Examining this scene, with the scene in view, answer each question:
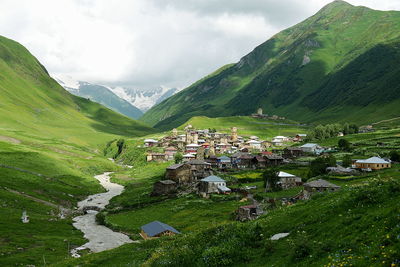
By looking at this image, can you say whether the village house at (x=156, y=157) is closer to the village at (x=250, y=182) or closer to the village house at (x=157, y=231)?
the village at (x=250, y=182)

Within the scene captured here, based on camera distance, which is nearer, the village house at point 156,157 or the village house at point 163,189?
the village house at point 163,189

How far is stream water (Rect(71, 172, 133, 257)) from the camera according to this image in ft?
231

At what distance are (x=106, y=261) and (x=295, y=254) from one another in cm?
3361

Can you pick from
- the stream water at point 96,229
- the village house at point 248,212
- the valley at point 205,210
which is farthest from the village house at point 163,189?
the village house at point 248,212

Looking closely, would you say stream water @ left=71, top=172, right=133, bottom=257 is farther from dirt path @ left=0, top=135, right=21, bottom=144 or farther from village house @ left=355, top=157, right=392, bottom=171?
dirt path @ left=0, top=135, right=21, bottom=144

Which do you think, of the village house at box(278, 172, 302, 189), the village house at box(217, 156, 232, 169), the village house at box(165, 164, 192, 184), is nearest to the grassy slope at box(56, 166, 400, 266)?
the village house at box(278, 172, 302, 189)

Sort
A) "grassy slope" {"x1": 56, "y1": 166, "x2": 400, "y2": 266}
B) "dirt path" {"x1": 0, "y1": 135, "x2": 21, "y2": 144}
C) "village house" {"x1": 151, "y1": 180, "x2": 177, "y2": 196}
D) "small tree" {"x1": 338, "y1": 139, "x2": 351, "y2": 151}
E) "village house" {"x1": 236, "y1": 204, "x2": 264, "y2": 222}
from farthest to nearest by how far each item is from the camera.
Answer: "dirt path" {"x1": 0, "y1": 135, "x2": 21, "y2": 144} → "small tree" {"x1": 338, "y1": 139, "x2": 351, "y2": 151} → "village house" {"x1": 151, "y1": 180, "x2": 177, "y2": 196} → "village house" {"x1": 236, "y1": 204, "x2": 264, "y2": 222} → "grassy slope" {"x1": 56, "y1": 166, "x2": 400, "y2": 266}

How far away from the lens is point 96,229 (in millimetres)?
86188

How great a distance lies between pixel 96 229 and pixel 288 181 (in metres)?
52.6

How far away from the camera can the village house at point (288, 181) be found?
94.1m

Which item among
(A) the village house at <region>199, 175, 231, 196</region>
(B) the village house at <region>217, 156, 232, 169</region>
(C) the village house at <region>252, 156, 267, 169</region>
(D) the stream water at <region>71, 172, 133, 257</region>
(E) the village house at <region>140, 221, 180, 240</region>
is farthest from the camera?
(B) the village house at <region>217, 156, 232, 169</region>

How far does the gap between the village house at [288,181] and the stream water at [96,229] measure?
43.9m

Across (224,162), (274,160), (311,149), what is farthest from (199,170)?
(311,149)

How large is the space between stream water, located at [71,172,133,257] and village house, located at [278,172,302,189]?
4390 centimetres
